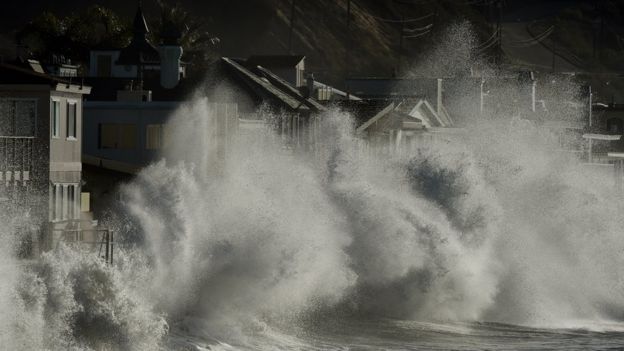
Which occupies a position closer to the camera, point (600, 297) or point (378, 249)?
point (378, 249)

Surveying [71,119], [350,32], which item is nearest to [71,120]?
[71,119]

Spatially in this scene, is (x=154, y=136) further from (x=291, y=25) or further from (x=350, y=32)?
(x=350, y=32)

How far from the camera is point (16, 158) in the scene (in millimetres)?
40906

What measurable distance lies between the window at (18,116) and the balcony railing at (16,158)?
10.6 inches

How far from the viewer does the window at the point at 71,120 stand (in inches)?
1721

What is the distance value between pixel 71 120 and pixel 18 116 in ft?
7.93

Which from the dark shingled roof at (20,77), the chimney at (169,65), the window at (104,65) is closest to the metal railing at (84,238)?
the dark shingled roof at (20,77)

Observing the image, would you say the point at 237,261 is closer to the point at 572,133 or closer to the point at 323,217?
the point at 323,217

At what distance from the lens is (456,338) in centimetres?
4397

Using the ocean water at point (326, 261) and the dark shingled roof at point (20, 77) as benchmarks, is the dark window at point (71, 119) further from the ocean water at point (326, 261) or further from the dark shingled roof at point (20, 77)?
the ocean water at point (326, 261)

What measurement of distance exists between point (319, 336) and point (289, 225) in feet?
16.0

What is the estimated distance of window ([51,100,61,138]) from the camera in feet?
140

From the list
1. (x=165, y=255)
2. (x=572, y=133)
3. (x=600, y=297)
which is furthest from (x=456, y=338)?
(x=572, y=133)

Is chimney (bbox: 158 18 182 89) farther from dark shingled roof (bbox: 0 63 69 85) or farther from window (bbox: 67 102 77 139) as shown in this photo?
dark shingled roof (bbox: 0 63 69 85)
